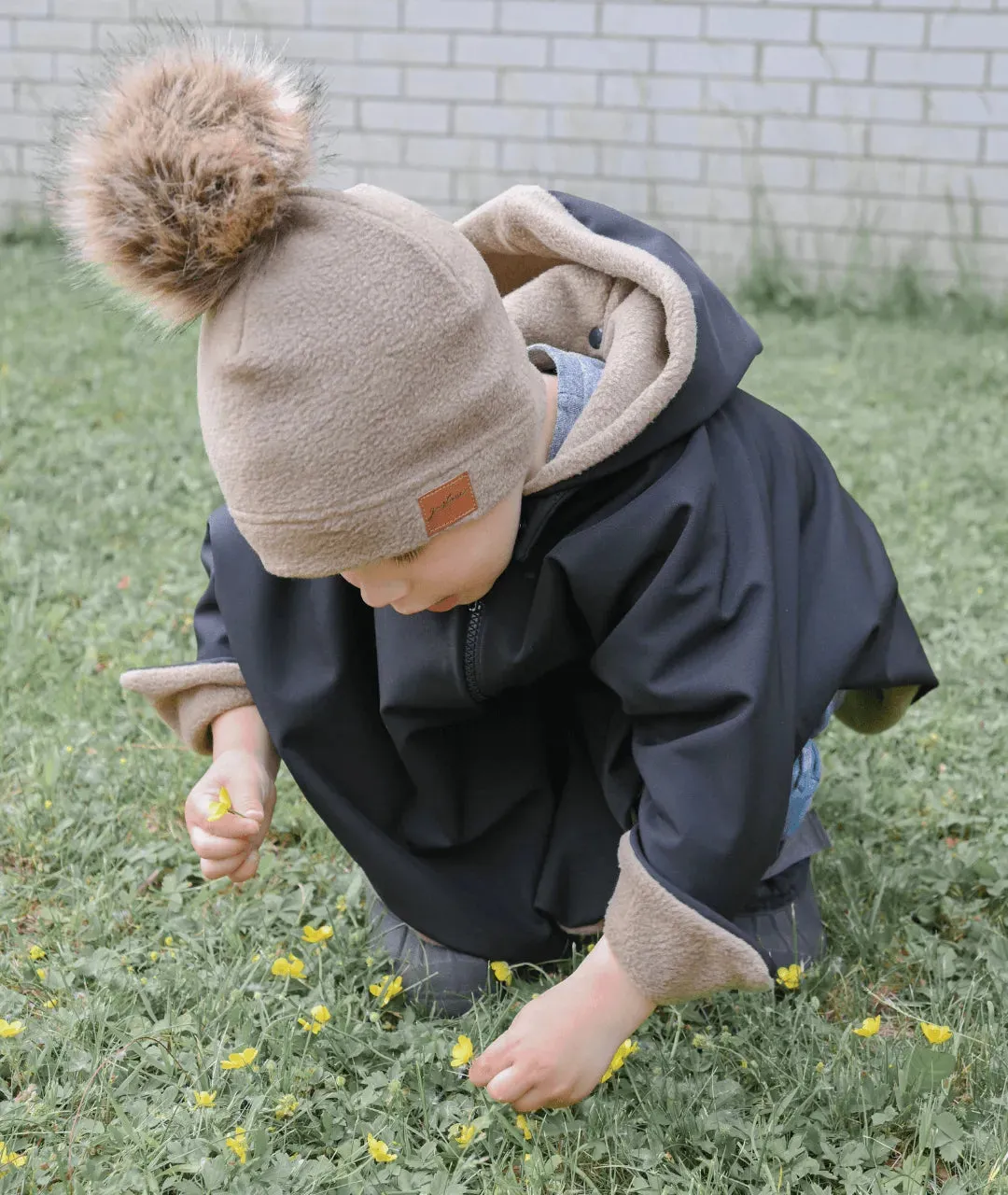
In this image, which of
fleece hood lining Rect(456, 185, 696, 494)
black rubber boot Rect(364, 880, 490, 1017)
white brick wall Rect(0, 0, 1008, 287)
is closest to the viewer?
fleece hood lining Rect(456, 185, 696, 494)

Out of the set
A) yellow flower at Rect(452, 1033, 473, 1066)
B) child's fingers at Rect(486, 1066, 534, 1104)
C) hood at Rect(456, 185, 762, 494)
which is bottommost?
yellow flower at Rect(452, 1033, 473, 1066)

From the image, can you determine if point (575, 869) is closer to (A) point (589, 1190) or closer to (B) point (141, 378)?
(A) point (589, 1190)

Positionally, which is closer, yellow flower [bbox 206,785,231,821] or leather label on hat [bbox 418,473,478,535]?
leather label on hat [bbox 418,473,478,535]

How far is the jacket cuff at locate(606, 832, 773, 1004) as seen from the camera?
1555mm

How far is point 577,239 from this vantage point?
1.76 metres

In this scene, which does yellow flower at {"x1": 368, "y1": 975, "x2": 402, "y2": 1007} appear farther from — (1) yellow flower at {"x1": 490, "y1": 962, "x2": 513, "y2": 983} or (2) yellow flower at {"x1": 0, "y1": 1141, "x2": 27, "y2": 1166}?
(2) yellow flower at {"x1": 0, "y1": 1141, "x2": 27, "y2": 1166}

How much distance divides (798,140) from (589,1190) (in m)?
5.72

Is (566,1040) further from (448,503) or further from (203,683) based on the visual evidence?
(203,683)

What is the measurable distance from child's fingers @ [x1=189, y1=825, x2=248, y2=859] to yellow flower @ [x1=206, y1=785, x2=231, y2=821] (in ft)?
0.07

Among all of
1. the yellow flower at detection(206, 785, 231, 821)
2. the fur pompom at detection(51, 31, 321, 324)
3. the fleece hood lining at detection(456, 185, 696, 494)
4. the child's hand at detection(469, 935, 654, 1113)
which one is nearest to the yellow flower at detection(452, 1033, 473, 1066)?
the child's hand at detection(469, 935, 654, 1113)

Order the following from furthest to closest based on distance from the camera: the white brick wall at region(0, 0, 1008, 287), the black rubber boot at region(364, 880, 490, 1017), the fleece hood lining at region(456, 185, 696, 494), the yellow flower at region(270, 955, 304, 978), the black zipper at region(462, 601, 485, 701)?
the white brick wall at region(0, 0, 1008, 287), the black rubber boot at region(364, 880, 490, 1017), the yellow flower at region(270, 955, 304, 978), the black zipper at region(462, 601, 485, 701), the fleece hood lining at region(456, 185, 696, 494)

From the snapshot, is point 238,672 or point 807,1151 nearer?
point 807,1151

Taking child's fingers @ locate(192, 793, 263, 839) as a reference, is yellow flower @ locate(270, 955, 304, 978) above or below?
below

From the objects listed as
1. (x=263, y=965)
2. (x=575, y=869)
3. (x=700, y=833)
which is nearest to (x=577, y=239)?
(x=700, y=833)
